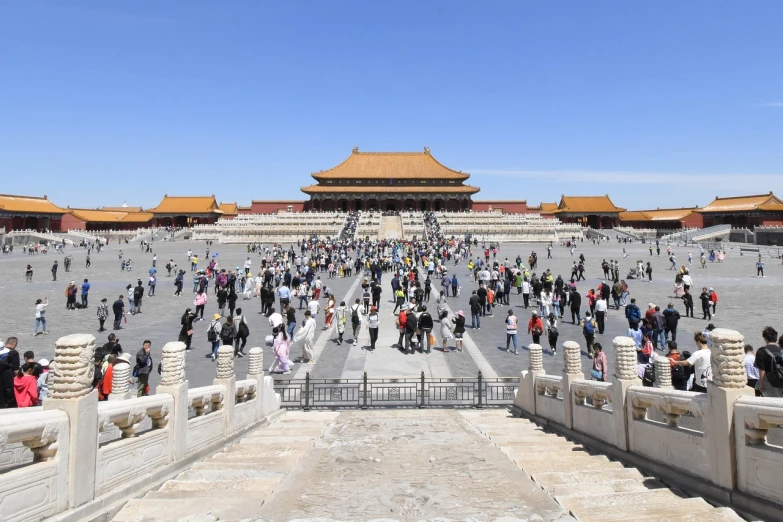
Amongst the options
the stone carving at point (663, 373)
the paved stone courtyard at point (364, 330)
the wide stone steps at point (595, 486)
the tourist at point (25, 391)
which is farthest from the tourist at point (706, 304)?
the tourist at point (25, 391)

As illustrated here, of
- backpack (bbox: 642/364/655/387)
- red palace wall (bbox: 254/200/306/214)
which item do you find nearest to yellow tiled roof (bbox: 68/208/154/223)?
red palace wall (bbox: 254/200/306/214)

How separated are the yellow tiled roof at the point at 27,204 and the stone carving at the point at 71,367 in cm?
6860

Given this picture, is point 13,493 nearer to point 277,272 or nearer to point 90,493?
point 90,493

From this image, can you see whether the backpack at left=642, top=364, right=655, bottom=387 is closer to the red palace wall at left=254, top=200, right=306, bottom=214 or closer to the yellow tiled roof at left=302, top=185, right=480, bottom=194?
the yellow tiled roof at left=302, top=185, right=480, bottom=194

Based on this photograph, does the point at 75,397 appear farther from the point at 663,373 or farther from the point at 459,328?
the point at 459,328

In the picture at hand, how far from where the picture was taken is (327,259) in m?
30.3

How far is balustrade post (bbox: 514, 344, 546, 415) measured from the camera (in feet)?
26.9

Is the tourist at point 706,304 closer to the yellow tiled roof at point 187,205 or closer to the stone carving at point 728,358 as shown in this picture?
the stone carving at point 728,358

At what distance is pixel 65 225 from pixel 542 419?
76799mm

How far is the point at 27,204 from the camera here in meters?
61.9

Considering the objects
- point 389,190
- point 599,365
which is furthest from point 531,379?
point 389,190

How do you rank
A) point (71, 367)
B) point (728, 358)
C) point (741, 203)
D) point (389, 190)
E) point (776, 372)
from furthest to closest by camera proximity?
point (389, 190), point (741, 203), point (776, 372), point (728, 358), point (71, 367)

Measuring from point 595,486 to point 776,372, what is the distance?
2.60 meters

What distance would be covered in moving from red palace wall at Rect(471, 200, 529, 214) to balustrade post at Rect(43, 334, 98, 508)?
74.2 m
